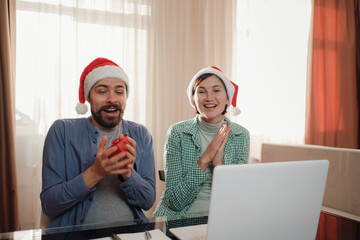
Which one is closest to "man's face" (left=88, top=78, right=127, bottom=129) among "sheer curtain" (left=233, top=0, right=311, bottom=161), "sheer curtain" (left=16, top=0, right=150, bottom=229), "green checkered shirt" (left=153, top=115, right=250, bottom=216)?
"green checkered shirt" (left=153, top=115, right=250, bottom=216)

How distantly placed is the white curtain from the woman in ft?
4.25

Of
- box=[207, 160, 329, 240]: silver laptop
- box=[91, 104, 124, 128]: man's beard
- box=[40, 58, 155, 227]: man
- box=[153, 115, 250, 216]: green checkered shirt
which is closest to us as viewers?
box=[207, 160, 329, 240]: silver laptop

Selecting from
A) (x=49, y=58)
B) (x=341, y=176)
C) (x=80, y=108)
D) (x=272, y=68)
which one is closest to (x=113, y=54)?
(x=49, y=58)

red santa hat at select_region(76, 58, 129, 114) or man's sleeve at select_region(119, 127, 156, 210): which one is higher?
red santa hat at select_region(76, 58, 129, 114)

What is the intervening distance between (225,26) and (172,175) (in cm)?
221

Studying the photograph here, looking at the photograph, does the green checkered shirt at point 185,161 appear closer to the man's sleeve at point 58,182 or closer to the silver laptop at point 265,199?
the man's sleeve at point 58,182

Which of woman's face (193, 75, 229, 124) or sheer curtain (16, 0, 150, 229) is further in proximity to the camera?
sheer curtain (16, 0, 150, 229)

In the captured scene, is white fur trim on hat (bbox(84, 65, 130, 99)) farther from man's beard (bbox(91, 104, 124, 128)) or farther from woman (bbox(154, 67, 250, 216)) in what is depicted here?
woman (bbox(154, 67, 250, 216))

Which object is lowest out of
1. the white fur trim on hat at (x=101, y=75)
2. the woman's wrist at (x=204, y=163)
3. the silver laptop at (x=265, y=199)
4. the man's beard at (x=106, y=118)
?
the woman's wrist at (x=204, y=163)

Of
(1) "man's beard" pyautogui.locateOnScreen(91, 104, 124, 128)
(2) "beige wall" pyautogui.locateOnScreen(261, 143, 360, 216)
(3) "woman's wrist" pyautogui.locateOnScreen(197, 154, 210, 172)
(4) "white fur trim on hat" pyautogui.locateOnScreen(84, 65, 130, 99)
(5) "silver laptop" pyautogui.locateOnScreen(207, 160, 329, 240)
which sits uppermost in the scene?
(4) "white fur trim on hat" pyautogui.locateOnScreen(84, 65, 130, 99)

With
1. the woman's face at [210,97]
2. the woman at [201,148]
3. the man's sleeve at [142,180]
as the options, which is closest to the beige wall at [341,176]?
the woman at [201,148]

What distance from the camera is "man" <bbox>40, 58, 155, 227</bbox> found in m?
1.29

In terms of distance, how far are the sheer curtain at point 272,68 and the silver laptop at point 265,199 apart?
8.81 feet

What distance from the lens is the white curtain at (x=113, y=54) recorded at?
103 inches
